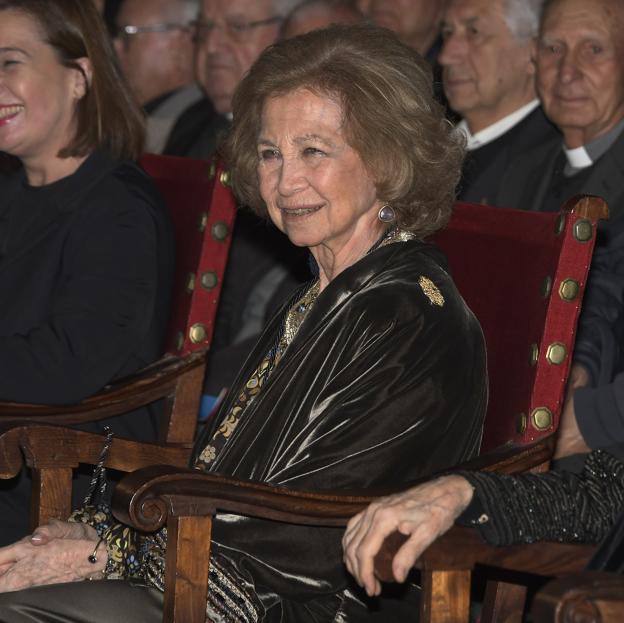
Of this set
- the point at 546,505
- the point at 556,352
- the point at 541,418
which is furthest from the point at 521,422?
the point at 546,505

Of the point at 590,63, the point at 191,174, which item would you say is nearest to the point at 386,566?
the point at 191,174

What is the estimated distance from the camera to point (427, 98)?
2.63 meters

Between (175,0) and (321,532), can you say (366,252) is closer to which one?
(321,532)

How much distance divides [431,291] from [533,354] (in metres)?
0.25

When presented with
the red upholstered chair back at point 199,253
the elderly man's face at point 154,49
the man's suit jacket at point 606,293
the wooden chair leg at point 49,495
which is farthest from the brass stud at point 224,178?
the elderly man's face at point 154,49

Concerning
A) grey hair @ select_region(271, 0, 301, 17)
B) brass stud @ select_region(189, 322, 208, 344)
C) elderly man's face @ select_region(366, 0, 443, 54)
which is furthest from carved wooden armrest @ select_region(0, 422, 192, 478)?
grey hair @ select_region(271, 0, 301, 17)

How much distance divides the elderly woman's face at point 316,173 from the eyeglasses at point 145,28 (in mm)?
2777

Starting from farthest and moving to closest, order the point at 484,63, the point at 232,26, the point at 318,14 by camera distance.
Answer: the point at 232,26 → the point at 318,14 → the point at 484,63

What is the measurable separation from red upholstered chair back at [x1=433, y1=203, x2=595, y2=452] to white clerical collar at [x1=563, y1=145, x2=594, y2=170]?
990 millimetres

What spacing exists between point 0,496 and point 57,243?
2.08 ft

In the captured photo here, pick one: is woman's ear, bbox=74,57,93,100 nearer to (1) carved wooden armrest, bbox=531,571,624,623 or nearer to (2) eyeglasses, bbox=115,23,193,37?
(2) eyeglasses, bbox=115,23,193,37

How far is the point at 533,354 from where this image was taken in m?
2.58

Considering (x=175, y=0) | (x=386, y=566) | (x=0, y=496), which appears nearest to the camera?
(x=386, y=566)

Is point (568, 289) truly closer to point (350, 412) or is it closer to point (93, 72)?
point (350, 412)
